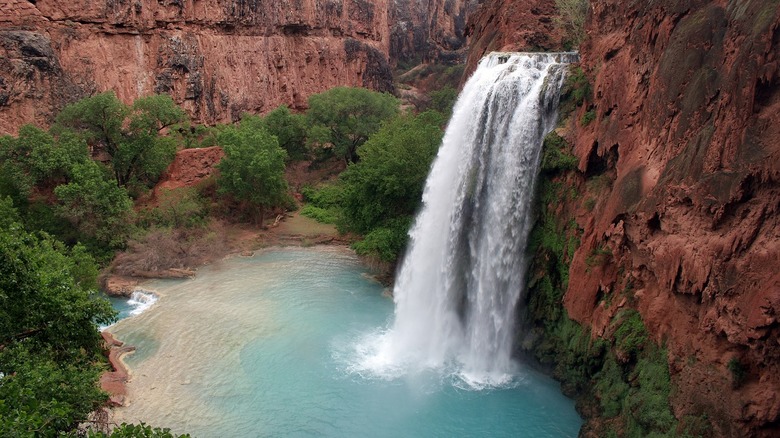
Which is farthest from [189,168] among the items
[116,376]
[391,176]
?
[116,376]

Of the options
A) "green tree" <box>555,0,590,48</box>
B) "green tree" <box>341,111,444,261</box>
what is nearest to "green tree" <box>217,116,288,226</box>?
"green tree" <box>341,111,444,261</box>

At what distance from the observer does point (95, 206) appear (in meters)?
20.5

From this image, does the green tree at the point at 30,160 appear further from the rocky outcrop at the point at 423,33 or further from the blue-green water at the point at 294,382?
the rocky outcrop at the point at 423,33

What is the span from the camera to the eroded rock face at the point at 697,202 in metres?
8.07

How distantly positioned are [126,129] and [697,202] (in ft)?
74.7

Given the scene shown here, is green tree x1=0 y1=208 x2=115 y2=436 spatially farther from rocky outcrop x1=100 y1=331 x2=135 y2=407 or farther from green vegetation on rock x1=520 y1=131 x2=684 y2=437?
green vegetation on rock x1=520 y1=131 x2=684 y2=437

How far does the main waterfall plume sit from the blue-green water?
2.83ft

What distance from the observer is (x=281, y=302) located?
60.3ft

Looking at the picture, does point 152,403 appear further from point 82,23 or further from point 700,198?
point 82,23

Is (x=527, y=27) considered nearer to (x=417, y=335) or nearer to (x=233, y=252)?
(x=417, y=335)

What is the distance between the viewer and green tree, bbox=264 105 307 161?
101 feet

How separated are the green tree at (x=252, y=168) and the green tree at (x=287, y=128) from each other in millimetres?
4590

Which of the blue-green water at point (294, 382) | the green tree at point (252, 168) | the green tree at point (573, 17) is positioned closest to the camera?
the blue-green water at point (294, 382)

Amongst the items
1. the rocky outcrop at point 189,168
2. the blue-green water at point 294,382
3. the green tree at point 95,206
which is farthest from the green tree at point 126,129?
the blue-green water at point 294,382
